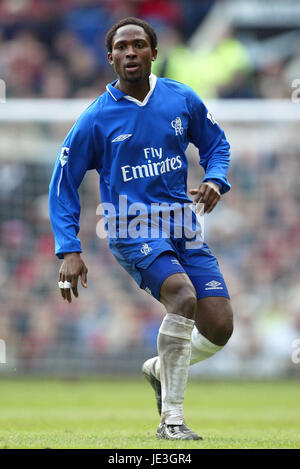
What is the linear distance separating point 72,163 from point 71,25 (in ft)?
40.7

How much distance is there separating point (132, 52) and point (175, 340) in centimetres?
190

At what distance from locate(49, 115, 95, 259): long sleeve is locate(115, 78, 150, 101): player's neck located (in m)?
0.33

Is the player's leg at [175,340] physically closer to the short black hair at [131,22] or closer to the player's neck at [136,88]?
the player's neck at [136,88]

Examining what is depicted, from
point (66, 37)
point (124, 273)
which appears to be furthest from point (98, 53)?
point (124, 273)

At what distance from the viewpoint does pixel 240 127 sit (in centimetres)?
1378

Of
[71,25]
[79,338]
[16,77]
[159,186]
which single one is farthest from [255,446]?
[71,25]

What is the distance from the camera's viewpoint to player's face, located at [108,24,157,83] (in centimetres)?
604

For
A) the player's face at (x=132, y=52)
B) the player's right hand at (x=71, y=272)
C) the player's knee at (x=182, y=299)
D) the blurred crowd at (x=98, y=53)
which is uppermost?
the blurred crowd at (x=98, y=53)

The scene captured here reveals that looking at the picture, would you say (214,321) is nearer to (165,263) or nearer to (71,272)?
(165,263)

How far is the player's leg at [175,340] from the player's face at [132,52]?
139 cm

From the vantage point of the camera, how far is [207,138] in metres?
6.48

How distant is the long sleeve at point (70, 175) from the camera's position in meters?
6.02

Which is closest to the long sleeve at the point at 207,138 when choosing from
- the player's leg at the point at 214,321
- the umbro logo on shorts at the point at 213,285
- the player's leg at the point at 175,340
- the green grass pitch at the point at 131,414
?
the umbro logo on shorts at the point at 213,285

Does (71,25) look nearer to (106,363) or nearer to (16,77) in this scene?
(16,77)
